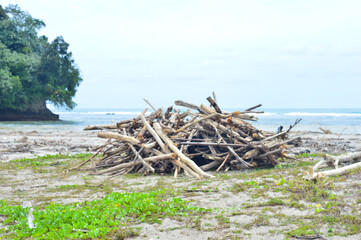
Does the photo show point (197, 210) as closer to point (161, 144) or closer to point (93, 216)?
point (93, 216)

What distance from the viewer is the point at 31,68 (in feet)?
134

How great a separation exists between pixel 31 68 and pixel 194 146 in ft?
123

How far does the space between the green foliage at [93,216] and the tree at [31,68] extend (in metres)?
37.7

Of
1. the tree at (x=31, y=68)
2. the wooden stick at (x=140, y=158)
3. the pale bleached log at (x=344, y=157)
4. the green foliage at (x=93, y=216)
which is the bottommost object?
the green foliage at (x=93, y=216)

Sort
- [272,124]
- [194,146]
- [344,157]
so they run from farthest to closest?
[272,124]
[194,146]
[344,157]

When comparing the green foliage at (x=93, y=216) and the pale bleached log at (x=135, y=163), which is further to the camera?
the pale bleached log at (x=135, y=163)

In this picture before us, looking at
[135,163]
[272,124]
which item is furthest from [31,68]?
[135,163]

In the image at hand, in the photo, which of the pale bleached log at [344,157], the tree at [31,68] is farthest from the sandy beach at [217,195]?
the tree at [31,68]

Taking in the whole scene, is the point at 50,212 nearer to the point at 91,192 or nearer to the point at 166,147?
the point at 91,192

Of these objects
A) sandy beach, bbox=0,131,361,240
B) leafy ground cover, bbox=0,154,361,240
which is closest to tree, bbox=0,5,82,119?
sandy beach, bbox=0,131,361,240

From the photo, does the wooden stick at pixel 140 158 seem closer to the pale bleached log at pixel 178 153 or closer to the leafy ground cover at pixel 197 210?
the pale bleached log at pixel 178 153

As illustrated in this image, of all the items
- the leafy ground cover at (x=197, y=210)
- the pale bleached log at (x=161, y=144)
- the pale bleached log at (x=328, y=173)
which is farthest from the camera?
the pale bleached log at (x=161, y=144)

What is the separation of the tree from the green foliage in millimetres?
37686

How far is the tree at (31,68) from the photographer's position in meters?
39.7
